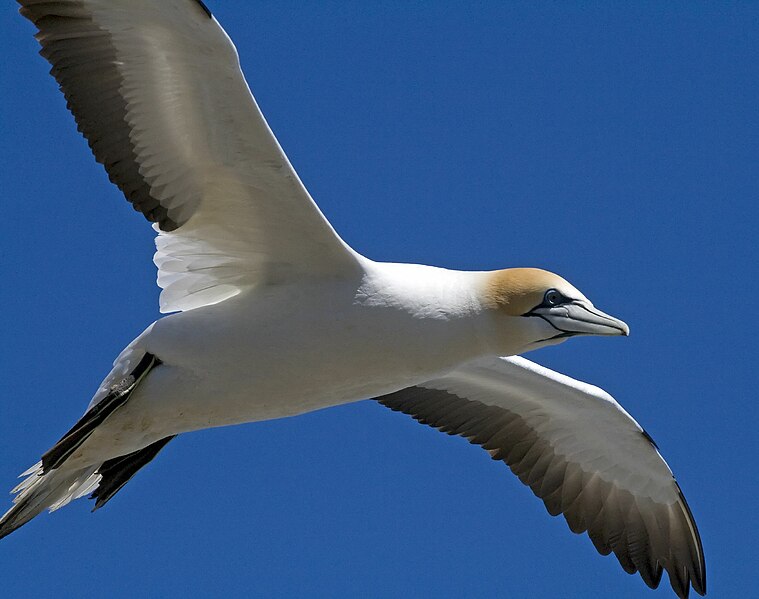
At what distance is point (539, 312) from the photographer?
8414 mm

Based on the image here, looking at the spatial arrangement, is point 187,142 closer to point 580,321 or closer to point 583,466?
point 580,321

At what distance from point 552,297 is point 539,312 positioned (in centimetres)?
13

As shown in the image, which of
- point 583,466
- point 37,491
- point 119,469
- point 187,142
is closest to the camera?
point 187,142

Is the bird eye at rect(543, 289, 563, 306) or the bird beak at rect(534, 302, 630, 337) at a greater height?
the bird eye at rect(543, 289, 563, 306)

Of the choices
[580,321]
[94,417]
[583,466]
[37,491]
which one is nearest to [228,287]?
[94,417]

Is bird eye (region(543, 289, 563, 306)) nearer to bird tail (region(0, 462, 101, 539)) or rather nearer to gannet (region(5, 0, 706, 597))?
gannet (region(5, 0, 706, 597))

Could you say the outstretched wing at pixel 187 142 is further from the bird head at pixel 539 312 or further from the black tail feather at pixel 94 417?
the bird head at pixel 539 312

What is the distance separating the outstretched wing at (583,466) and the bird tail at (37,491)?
2.98m

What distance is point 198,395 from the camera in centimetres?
845

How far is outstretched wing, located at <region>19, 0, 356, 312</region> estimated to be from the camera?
26.1 ft

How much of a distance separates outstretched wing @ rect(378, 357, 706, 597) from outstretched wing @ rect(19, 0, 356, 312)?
2.59 meters

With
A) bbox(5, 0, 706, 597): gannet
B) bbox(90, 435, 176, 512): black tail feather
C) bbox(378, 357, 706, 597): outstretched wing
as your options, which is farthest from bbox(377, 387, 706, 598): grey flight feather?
bbox(5, 0, 706, 597): gannet

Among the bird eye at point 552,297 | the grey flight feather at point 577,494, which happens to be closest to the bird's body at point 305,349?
the bird eye at point 552,297

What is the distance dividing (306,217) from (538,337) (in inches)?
64.8
